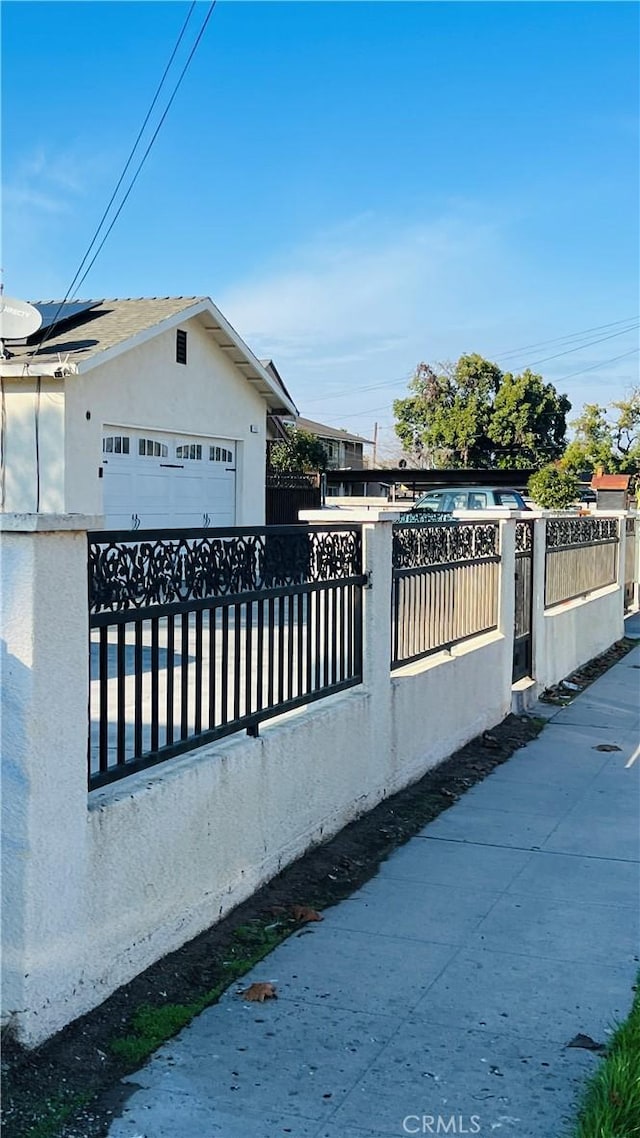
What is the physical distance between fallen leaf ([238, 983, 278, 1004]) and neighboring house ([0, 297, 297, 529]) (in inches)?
402

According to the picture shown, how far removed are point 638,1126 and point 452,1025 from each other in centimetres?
88

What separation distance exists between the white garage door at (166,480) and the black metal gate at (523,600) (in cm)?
613

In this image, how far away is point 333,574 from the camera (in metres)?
6.12

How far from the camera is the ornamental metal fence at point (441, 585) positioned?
23.5 ft

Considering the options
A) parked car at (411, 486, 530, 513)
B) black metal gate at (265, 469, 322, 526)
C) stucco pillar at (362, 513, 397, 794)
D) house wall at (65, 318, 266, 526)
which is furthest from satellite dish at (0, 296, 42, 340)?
black metal gate at (265, 469, 322, 526)

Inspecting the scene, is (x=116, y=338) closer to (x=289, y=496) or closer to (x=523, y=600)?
(x=523, y=600)

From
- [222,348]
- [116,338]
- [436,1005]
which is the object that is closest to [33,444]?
[116,338]

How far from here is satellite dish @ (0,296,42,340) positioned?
14.0 m

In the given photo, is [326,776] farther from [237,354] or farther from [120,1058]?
[237,354]

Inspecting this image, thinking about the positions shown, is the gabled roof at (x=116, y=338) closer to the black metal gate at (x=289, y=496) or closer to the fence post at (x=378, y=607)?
the black metal gate at (x=289, y=496)

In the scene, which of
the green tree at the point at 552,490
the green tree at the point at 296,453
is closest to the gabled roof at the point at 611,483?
the green tree at the point at 552,490

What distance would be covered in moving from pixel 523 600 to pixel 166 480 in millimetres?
7885

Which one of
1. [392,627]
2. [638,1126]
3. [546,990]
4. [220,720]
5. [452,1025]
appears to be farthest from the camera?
[392,627]

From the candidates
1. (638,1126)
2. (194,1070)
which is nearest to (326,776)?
(194,1070)
